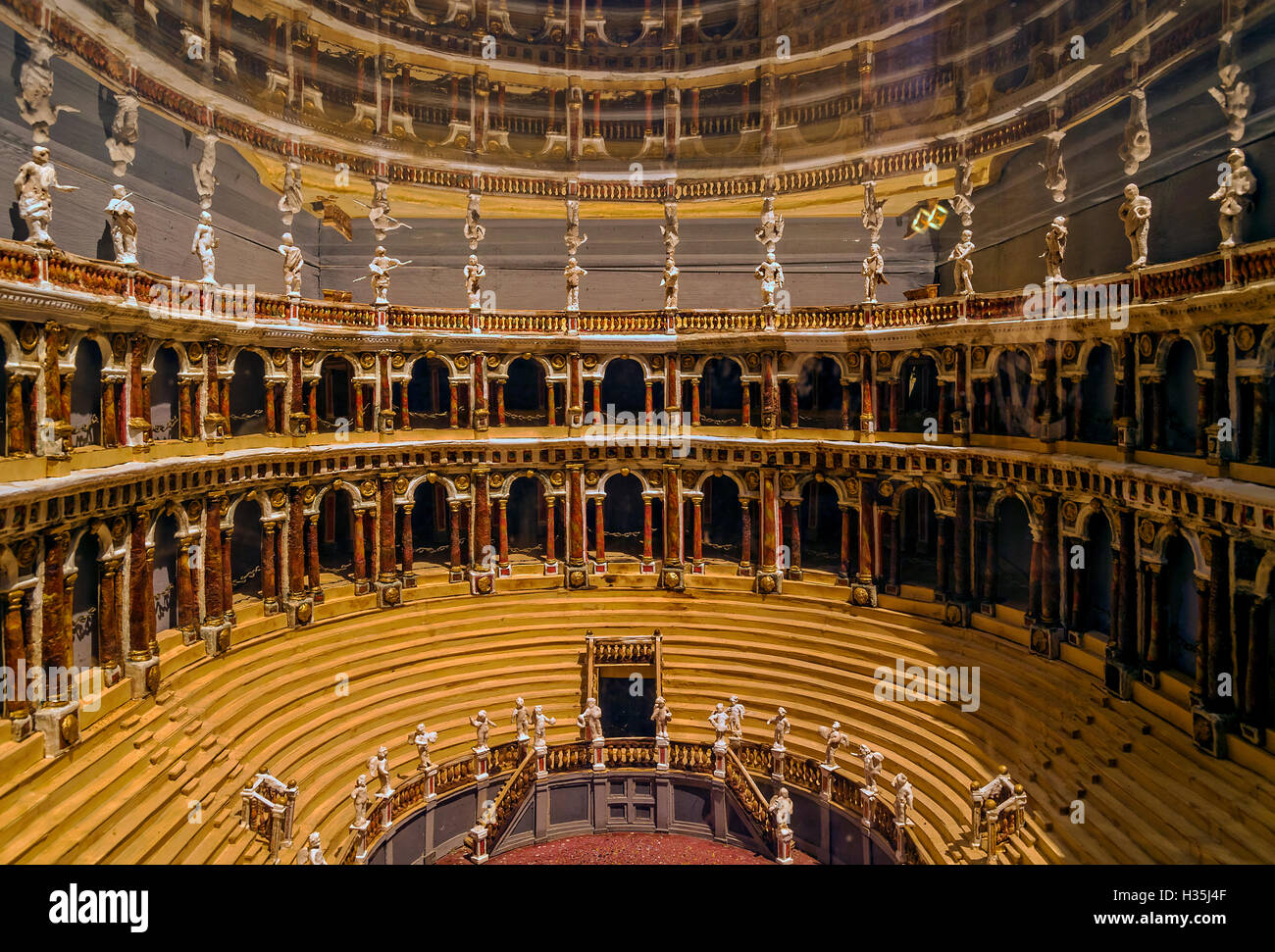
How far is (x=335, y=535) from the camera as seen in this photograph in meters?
29.7

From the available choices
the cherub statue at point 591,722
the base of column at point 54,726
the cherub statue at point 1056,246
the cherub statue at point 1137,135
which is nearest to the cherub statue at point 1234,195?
the cherub statue at point 1056,246

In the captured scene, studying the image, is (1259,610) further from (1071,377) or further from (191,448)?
(191,448)

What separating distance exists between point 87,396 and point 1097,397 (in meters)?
25.6

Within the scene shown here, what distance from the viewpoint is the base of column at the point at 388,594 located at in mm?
24906

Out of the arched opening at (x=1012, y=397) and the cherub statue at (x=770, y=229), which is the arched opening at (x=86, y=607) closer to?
the cherub statue at (x=770, y=229)

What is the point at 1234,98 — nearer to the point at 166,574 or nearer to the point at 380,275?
the point at 380,275

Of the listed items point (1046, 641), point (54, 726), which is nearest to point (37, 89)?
point (54, 726)

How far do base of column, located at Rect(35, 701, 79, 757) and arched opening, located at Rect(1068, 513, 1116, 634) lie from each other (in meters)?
23.3

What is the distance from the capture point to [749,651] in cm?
2334

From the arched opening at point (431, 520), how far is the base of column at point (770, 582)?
11.7m

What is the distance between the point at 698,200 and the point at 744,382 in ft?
24.8

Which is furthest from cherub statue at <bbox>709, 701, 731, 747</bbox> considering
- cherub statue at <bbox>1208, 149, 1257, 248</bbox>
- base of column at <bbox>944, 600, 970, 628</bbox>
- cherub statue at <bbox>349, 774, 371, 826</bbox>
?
cherub statue at <bbox>1208, 149, 1257, 248</bbox>

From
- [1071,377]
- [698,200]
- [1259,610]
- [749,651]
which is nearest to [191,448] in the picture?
[749,651]

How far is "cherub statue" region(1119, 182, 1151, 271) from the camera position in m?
17.0
